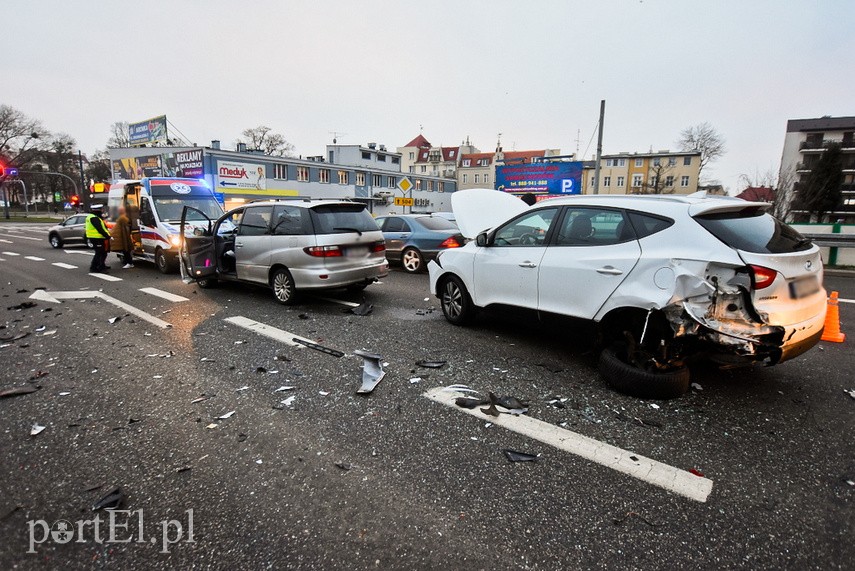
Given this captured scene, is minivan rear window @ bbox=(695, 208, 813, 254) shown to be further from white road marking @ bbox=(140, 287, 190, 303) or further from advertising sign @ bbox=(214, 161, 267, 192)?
advertising sign @ bbox=(214, 161, 267, 192)

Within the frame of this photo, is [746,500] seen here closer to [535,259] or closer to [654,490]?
[654,490]

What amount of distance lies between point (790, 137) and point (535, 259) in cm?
8062

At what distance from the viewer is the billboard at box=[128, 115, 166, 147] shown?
153 ft

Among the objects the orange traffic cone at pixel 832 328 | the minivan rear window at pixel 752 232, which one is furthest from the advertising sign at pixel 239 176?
the orange traffic cone at pixel 832 328

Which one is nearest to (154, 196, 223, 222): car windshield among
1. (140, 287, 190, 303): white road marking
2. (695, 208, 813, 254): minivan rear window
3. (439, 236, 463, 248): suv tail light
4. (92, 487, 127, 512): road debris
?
(140, 287, 190, 303): white road marking

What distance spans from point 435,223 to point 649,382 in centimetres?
843

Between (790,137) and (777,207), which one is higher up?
(790,137)

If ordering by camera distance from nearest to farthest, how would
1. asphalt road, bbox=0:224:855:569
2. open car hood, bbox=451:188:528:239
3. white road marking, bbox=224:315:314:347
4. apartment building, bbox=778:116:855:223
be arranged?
1. asphalt road, bbox=0:224:855:569
2. white road marking, bbox=224:315:314:347
3. open car hood, bbox=451:188:528:239
4. apartment building, bbox=778:116:855:223

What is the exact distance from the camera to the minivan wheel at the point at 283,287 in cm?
722

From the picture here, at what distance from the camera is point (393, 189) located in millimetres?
57438

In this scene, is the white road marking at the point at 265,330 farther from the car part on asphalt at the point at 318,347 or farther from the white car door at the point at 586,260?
the white car door at the point at 586,260

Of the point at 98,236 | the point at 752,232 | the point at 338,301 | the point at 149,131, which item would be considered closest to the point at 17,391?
the point at 338,301

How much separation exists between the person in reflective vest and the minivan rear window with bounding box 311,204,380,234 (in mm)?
7408

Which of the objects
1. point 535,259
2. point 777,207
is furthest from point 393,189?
point 535,259
